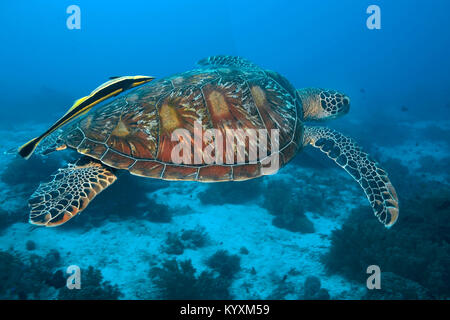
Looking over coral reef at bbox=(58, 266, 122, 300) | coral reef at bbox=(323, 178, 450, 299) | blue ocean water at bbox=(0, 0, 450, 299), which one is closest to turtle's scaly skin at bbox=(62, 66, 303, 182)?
blue ocean water at bbox=(0, 0, 450, 299)

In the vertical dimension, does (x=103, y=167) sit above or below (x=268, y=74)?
below

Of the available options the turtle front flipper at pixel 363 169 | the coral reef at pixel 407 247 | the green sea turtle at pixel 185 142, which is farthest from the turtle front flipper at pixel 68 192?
the coral reef at pixel 407 247

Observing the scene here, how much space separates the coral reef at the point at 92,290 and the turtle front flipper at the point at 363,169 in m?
4.73

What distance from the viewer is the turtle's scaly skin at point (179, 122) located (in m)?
3.30

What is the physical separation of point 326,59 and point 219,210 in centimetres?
10900

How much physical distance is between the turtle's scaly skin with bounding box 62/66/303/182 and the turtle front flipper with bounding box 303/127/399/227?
0.74m

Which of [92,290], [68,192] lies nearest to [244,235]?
[92,290]

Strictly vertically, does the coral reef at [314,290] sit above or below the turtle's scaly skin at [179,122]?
below

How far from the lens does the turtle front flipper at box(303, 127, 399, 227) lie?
341 centimetres

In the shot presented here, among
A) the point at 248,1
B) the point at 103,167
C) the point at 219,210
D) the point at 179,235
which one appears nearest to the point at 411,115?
the point at 219,210

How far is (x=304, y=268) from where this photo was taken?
490 centimetres

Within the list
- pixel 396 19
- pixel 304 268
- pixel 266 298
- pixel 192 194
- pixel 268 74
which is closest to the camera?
pixel 266 298

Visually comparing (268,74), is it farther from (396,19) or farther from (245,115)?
(396,19)

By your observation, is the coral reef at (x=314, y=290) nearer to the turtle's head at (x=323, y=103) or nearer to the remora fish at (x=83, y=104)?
the turtle's head at (x=323, y=103)
